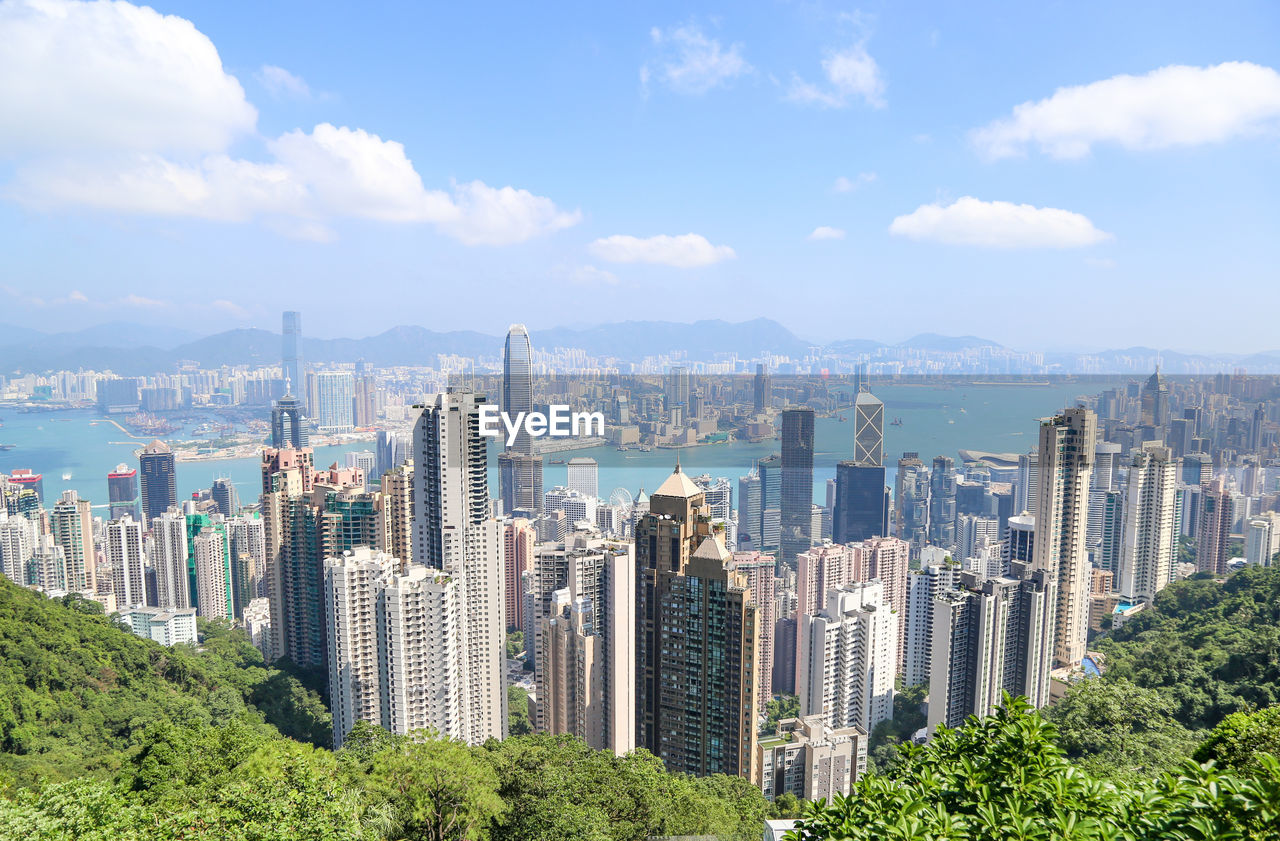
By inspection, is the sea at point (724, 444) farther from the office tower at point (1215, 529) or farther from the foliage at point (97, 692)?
the foliage at point (97, 692)

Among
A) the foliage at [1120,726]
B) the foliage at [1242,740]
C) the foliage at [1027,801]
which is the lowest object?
the foliage at [1120,726]

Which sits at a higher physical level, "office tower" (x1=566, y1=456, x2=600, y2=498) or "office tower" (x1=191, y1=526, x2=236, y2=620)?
"office tower" (x1=566, y1=456, x2=600, y2=498)

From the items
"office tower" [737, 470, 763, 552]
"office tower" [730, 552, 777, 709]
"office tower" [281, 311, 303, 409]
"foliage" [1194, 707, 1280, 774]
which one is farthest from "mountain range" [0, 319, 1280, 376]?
"foliage" [1194, 707, 1280, 774]

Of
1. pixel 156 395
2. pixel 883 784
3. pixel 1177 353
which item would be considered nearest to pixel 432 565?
pixel 883 784

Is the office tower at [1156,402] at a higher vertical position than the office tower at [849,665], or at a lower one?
higher

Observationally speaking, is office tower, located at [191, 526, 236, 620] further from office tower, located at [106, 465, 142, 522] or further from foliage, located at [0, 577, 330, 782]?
office tower, located at [106, 465, 142, 522]

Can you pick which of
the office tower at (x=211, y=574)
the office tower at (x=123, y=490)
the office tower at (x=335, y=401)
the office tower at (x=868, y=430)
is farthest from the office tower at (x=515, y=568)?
the office tower at (x=123, y=490)

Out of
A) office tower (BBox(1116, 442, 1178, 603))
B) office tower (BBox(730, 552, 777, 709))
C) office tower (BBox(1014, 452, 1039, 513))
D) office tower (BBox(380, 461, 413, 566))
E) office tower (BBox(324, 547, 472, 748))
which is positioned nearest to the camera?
office tower (BBox(324, 547, 472, 748))
